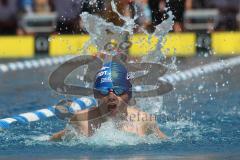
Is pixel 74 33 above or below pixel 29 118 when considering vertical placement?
above

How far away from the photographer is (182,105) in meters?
9.54

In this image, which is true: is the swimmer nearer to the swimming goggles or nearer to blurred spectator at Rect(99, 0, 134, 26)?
the swimming goggles

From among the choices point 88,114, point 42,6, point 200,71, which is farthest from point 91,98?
point 42,6

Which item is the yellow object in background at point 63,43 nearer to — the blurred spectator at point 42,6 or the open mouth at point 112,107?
the blurred spectator at point 42,6

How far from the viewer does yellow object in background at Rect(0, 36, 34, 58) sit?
16203 mm

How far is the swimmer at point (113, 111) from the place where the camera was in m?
6.32

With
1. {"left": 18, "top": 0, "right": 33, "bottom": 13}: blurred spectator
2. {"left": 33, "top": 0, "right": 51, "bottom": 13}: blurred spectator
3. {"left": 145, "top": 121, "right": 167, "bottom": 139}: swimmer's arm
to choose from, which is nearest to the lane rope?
{"left": 145, "top": 121, "right": 167, "bottom": 139}: swimmer's arm

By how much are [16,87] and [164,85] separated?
6.98ft

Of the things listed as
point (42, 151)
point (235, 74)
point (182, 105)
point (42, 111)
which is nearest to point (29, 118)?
point (42, 111)

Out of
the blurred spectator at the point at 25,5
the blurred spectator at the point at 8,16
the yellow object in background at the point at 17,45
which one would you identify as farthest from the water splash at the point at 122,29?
the blurred spectator at the point at 8,16

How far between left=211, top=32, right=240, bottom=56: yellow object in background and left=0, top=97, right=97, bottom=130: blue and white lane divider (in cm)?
735

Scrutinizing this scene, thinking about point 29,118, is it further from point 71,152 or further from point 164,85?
point 164,85

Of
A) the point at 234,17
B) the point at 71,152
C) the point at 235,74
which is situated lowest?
the point at 71,152

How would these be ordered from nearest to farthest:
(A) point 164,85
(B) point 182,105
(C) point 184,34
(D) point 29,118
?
1. (D) point 29,118
2. (B) point 182,105
3. (A) point 164,85
4. (C) point 184,34
